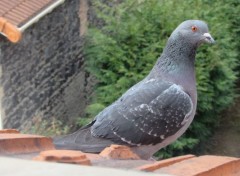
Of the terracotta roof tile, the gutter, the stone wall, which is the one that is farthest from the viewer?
the stone wall

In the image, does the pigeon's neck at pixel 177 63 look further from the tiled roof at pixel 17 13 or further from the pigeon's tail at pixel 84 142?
the tiled roof at pixel 17 13

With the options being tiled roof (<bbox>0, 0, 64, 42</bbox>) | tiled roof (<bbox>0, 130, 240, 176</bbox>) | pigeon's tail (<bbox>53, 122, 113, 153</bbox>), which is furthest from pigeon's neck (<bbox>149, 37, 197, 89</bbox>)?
tiled roof (<bbox>0, 0, 64, 42</bbox>)

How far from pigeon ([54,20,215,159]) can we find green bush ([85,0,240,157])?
2799 millimetres

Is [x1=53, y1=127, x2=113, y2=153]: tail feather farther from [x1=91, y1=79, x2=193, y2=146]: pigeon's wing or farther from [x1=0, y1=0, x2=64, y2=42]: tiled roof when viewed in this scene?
[x1=0, y1=0, x2=64, y2=42]: tiled roof

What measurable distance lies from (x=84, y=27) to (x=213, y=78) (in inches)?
92.6

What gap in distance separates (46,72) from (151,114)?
14.7 feet

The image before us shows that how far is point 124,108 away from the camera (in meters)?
4.42

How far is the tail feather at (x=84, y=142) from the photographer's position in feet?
13.2

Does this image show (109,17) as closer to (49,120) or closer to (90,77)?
(90,77)

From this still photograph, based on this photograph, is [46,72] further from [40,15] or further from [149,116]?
[149,116]

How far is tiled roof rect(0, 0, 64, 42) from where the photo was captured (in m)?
7.15

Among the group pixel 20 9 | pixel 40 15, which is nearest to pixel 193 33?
pixel 20 9

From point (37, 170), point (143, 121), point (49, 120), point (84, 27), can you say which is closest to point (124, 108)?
point (143, 121)

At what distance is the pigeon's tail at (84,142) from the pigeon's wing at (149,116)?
0.07 m
